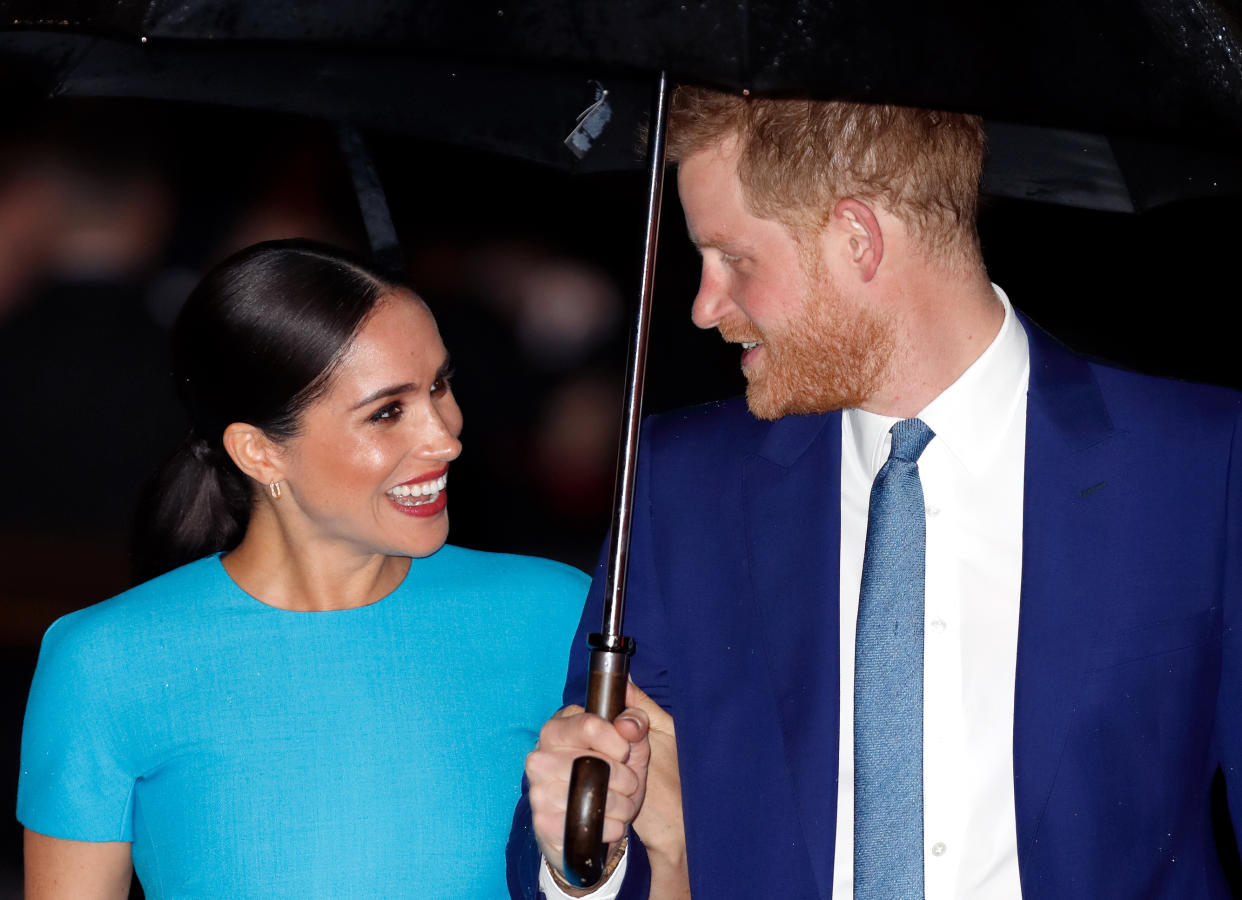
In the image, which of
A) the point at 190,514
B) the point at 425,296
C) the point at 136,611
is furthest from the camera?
the point at 425,296

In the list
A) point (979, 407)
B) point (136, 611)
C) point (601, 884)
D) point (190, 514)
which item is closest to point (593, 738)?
point (601, 884)

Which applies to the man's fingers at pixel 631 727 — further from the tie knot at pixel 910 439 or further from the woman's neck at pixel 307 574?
the woman's neck at pixel 307 574

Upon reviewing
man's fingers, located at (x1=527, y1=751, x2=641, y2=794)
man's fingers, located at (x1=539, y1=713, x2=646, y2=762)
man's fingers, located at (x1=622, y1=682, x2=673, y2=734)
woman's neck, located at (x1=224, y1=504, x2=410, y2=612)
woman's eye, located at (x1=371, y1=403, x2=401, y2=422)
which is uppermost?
woman's eye, located at (x1=371, y1=403, x2=401, y2=422)

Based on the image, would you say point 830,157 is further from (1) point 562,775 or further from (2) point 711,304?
(1) point 562,775

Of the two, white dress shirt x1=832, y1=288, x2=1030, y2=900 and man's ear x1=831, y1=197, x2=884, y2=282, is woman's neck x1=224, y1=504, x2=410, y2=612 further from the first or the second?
man's ear x1=831, y1=197, x2=884, y2=282

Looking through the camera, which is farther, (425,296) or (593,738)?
(425,296)

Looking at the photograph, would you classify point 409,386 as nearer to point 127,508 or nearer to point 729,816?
point 729,816

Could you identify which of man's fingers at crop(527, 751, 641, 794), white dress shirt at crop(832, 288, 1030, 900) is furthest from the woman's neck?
white dress shirt at crop(832, 288, 1030, 900)

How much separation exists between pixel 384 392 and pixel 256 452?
258mm

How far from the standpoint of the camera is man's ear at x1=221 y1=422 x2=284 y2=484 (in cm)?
235

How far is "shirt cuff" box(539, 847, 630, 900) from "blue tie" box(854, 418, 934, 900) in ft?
1.04

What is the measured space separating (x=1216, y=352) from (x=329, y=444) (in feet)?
9.20

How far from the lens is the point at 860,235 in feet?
6.00

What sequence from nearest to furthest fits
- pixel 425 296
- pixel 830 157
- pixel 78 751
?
1. pixel 830 157
2. pixel 78 751
3. pixel 425 296
